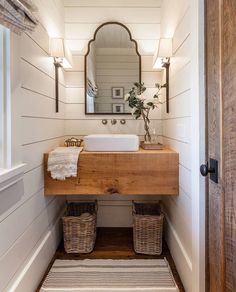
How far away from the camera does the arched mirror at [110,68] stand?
8.35 ft

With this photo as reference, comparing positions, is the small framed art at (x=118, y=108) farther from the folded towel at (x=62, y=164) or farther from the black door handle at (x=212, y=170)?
the black door handle at (x=212, y=170)

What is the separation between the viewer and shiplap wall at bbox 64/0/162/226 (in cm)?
257

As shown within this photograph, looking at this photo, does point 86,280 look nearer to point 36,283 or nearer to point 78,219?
point 36,283

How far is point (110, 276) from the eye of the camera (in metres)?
1.84

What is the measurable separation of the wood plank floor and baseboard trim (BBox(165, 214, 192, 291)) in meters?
0.07

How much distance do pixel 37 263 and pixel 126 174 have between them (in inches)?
35.2

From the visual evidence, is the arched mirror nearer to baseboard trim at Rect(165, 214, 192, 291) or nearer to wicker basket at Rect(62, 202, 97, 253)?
wicker basket at Rect(62, 202, 97, 253)

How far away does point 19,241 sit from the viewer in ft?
4.77

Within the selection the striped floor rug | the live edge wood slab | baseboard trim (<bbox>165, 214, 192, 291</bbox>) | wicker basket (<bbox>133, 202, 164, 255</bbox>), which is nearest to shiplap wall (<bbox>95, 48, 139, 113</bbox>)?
the live edge wood slab

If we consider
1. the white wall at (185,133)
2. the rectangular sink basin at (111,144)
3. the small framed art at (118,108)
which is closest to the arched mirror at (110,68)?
the small framed art at (118,108)

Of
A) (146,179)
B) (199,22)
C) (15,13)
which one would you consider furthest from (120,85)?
(15,13)

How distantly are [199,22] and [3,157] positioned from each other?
51.2 inches

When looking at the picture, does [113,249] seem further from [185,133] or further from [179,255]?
[185,133]

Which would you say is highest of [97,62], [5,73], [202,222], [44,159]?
[97,62]
